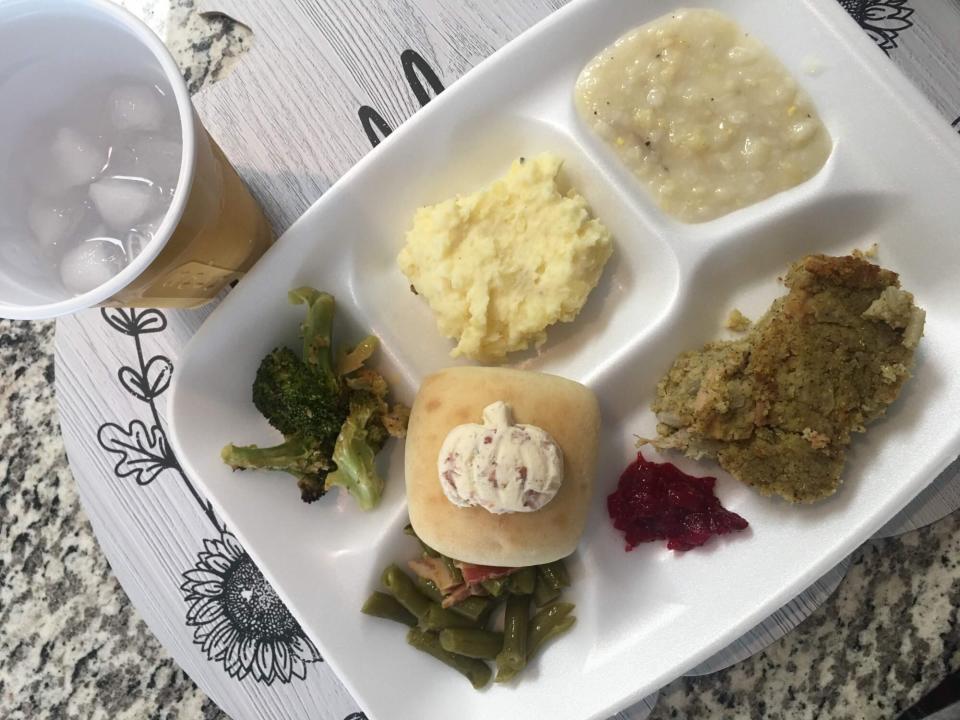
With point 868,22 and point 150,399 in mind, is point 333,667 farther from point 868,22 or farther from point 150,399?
point 868,22

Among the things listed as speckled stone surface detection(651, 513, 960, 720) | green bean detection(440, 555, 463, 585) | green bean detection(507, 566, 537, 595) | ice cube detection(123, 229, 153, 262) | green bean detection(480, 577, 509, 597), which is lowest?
speckled stone surface detection(651, 513, 960, 720)

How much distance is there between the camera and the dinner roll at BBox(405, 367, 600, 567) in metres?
2.12

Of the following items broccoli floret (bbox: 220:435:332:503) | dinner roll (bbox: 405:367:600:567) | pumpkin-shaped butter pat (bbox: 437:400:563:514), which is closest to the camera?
pumpkin-shaped butter pat (bbox: 437:400:563:514)

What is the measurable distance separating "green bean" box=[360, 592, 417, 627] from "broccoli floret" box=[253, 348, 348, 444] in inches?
21.7

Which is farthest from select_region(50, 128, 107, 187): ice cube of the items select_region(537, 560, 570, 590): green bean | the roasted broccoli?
select_region(537, 560, 570, 590): green bean

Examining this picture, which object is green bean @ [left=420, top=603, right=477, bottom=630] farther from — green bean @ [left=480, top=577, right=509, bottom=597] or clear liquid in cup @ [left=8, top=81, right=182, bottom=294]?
clear liquid in cup @ [left=8, top=81, right=182, bottom=294]

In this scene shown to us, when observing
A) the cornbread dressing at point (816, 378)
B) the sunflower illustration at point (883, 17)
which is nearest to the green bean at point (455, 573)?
the cornbread dressing at point (816, 378)

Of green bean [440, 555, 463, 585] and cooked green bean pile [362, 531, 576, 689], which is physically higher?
green bean [440, 555, 463, 585]

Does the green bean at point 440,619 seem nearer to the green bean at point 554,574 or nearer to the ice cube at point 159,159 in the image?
the green bean at point 554,574

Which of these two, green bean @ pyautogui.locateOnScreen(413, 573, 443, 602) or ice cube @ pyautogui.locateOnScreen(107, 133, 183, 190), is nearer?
ice cube @ pyautogui.locateOnScreen(107, 133, 183, 190)

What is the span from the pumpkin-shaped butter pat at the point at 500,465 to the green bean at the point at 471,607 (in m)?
0.44

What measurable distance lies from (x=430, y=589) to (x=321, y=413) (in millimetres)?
718

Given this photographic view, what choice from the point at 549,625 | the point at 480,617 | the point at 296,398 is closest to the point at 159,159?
the point at 296,398

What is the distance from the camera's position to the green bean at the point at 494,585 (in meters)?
2.29
